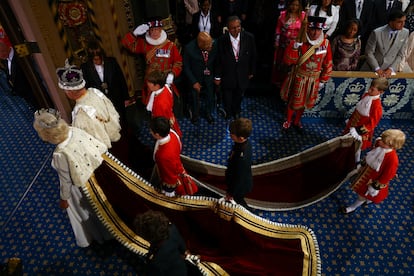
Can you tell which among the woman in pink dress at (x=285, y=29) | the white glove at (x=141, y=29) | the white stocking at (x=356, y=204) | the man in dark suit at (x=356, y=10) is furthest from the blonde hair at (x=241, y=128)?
the man in dark suit at (x=356, y=10)

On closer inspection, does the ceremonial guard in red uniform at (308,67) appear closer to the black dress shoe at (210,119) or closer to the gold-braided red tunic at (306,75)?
the gold-braided red tunic at (306,75)

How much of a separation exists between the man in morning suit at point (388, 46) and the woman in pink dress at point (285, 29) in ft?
3.40

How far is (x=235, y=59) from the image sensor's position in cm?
442

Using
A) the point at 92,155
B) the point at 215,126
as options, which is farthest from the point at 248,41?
the point at 92,155

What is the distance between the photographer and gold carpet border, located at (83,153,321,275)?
285 centimetres

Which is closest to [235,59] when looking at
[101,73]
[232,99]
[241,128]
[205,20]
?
[232,99]

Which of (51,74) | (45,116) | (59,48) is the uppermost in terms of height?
(45,116)

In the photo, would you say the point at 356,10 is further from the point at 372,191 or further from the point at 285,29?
the point at 372,191

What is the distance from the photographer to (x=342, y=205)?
12.6ft

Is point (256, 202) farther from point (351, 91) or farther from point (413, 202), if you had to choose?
point (351, 91)

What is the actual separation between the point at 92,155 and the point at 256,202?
1.92 m

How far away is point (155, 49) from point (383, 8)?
3563mm

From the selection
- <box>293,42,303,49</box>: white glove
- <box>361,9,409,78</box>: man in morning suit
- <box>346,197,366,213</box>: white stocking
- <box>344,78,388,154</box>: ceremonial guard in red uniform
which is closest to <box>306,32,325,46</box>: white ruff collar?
<box>293,42,303,49</box>: white glove

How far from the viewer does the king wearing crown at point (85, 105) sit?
2990 mm
